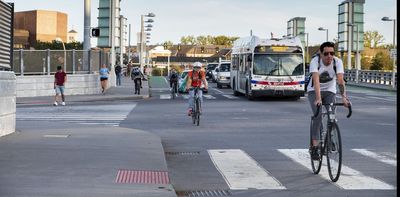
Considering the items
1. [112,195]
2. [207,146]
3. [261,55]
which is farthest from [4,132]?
[261,55]

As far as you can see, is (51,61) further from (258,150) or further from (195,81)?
(258,150)

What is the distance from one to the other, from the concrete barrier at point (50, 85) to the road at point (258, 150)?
8.05m

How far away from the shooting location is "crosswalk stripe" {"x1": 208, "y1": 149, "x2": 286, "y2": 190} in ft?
28.6

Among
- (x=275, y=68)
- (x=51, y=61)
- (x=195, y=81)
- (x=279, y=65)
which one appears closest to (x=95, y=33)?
(x=51, y=61)

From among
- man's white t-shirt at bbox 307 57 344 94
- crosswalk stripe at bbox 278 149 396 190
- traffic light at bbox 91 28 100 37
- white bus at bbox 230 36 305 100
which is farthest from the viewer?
traffic light at bbox 91 28 100 37

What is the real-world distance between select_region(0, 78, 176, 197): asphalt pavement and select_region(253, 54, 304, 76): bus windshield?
1645 centimetres

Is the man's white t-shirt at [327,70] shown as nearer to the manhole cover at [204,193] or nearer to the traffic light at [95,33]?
the manhole cover at [204,193]

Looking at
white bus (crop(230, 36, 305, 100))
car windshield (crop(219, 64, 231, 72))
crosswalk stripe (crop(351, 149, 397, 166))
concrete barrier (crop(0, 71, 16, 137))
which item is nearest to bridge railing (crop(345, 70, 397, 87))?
car windshield (crop(219, 64, 231, 72))

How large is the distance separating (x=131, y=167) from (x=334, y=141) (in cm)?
284

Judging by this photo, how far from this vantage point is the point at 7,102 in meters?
13.1

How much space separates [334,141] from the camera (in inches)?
352

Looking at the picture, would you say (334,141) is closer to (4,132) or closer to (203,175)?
(203,175)

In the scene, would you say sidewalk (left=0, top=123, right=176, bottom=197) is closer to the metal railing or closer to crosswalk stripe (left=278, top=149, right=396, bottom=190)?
crosswalk stripe (left=278, top=149, right=396, bottom=190)

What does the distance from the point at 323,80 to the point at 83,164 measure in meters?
3.56
